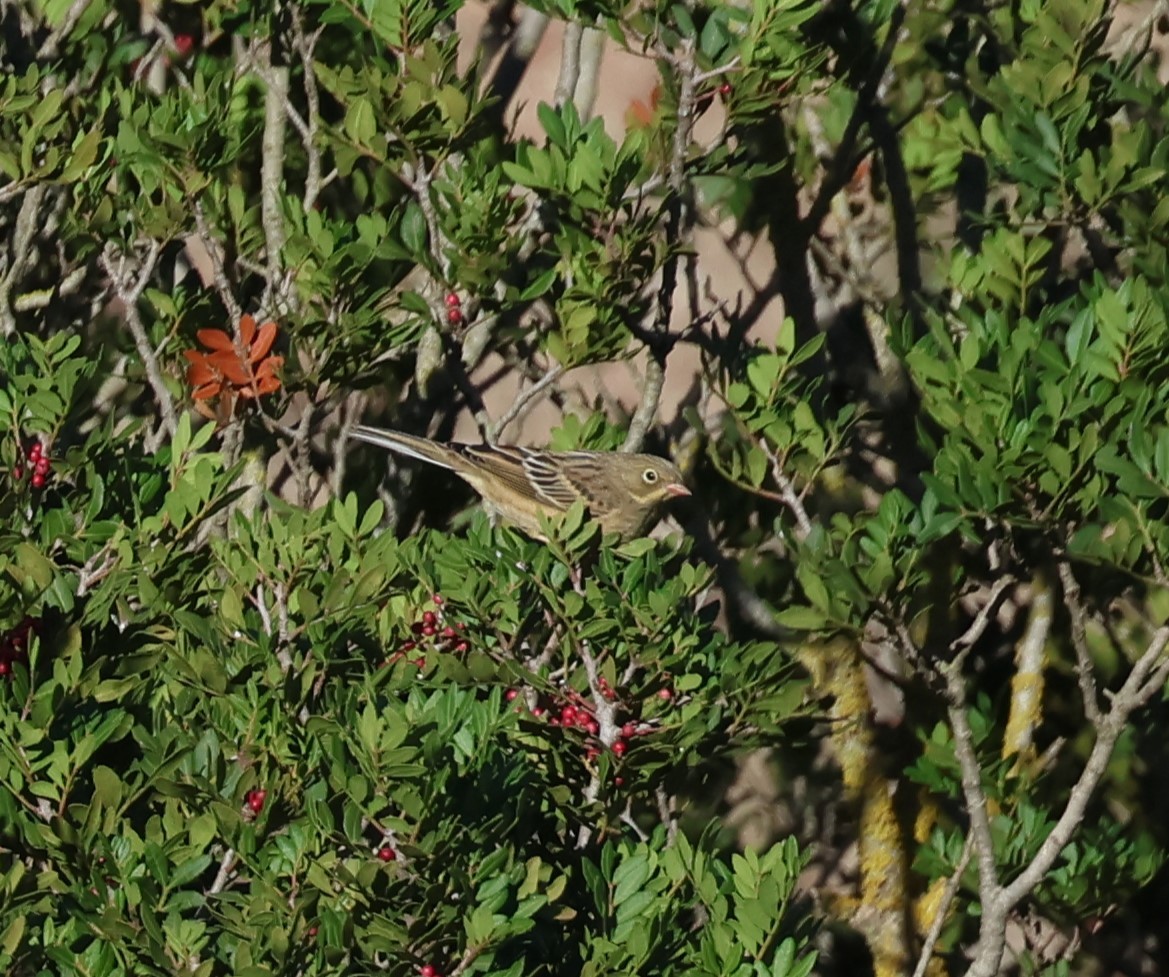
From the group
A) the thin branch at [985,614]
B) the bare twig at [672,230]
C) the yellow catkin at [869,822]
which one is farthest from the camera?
the yellow catkin at [869,822]

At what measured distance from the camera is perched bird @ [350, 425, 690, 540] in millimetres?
5055

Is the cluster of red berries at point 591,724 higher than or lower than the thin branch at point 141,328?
lower

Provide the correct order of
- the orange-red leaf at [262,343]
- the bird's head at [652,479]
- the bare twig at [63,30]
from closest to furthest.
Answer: the orange-red leaf at [262,343]
the bare twig at [63,30]
the bird's head at [652,479]

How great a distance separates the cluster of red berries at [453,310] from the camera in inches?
167

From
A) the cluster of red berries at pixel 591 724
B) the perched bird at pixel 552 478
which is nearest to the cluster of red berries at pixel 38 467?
the cluster of red berries at pixel 591 724

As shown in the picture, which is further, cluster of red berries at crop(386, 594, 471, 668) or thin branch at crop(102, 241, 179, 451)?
thin branch at crop(102, 241, 179, 451)

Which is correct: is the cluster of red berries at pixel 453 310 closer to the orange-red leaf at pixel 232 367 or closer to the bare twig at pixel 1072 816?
the orange-red leaf at pixel 232 367

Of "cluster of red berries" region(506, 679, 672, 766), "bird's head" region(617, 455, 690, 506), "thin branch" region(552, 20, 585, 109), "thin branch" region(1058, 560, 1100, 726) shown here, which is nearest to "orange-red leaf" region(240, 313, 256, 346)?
"bird's head" region(617, 455, 690, 506)

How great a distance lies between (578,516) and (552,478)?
2.02 metres

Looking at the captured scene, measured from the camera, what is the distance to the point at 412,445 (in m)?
5.14

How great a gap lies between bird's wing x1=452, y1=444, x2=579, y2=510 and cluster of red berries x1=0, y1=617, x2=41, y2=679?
226cm

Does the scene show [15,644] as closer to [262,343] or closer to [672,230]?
[262,343]

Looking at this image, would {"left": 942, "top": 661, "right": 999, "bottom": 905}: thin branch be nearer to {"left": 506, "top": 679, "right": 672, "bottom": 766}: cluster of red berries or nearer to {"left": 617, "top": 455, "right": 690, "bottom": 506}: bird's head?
{"left": 506, "top": 679, "right": 672, "bottom": 766}: cluster of red berries

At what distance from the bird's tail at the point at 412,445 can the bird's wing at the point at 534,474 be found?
42mm
